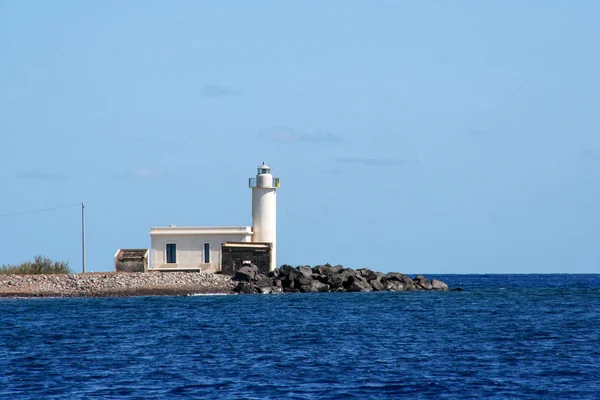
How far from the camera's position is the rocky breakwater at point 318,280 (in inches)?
2100

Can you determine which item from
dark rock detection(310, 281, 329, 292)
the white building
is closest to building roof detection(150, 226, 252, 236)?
the white building

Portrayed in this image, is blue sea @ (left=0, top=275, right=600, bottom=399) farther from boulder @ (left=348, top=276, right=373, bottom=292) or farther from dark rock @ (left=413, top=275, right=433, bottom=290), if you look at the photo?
Result: dark rock @ (left=413, top=275, right=433, bottom=290)

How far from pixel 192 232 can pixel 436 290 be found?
17.7m

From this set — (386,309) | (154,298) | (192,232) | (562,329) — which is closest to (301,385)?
(562,329)

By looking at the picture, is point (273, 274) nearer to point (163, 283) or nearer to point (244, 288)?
point (244, 288)

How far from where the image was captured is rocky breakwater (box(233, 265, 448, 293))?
5334cm

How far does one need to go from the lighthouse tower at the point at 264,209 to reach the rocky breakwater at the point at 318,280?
1.93 metres

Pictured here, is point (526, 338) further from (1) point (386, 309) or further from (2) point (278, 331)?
(1) point (386, 309)

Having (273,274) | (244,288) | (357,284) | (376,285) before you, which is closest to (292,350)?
(244,288)

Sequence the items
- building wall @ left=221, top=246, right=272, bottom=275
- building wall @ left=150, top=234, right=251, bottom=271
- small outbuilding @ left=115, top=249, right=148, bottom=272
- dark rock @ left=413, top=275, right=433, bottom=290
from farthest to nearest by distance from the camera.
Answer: dark rock @ left=413, top=275, right=433, bottom=290, building wall @ left=150, top=234, right=251, bottom=271, small outbuilding @ left=115, top=249, right=148, bottom=272, building wall @ left=221, top=246, right=272, bottom=275

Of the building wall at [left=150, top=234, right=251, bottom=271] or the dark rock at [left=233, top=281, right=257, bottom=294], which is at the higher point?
the building wall at [left=150, top=234, right=251, bottom=271]

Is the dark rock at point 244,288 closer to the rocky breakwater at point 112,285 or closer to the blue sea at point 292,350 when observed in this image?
the rocky breakwater at point 112,285

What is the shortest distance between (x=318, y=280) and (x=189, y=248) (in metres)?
7.84

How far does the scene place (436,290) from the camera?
63.9 metres
